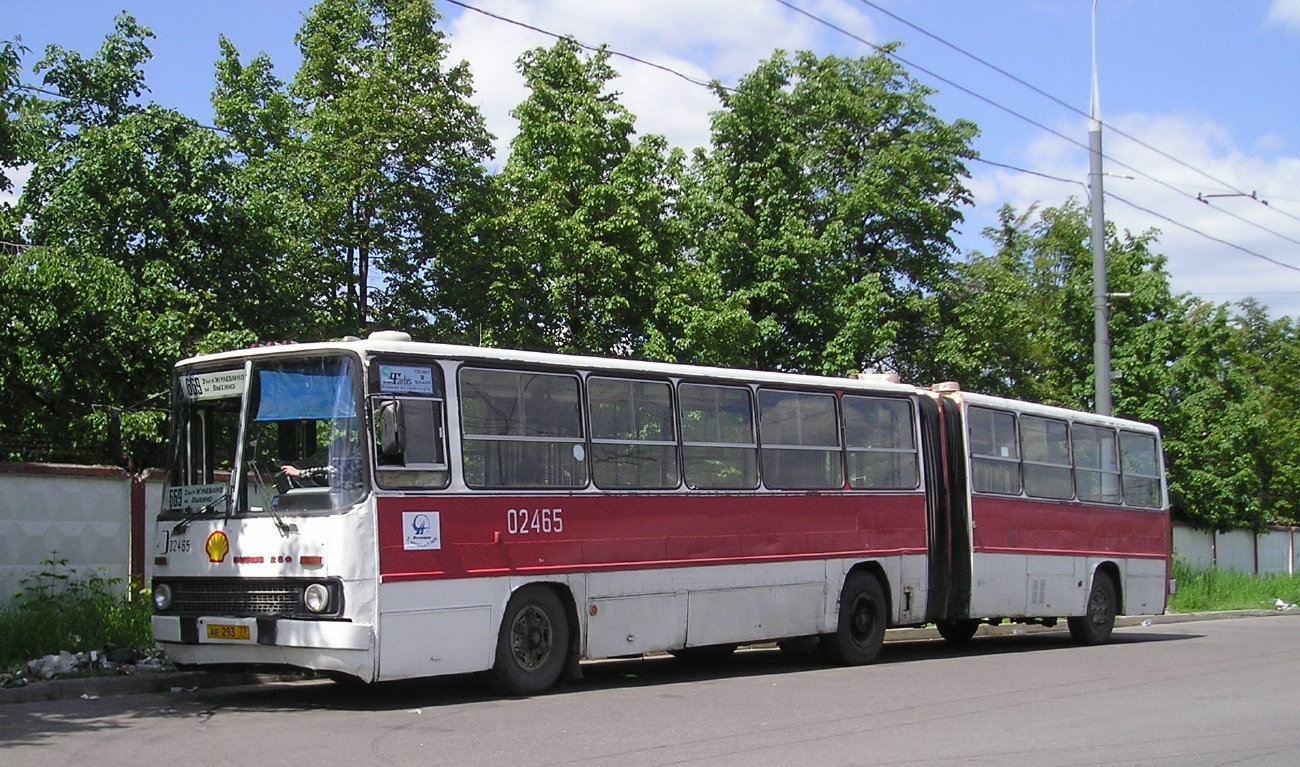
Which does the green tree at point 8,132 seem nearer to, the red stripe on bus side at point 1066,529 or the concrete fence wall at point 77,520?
the concrete fence wall at point 77,520

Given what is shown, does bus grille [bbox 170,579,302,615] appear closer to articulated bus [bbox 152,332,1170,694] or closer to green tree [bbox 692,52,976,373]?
articulated bus [bbox 152,332,1170,694]

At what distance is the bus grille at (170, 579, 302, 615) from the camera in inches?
445

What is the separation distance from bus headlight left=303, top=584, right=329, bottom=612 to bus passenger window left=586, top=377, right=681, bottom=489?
3068 millimetres

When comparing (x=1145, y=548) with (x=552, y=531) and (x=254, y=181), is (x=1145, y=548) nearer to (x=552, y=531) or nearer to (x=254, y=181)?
(x=552, y=531)

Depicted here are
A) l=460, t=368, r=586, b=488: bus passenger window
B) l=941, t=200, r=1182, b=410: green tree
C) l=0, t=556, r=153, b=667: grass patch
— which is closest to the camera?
l=460, t=368, r=586, b=488: bus passenger window

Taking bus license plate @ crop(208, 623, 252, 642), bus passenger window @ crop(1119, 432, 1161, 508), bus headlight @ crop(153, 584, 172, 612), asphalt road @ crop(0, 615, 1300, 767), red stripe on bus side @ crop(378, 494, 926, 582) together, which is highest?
bus passenger window @ crop(1119, 432, 1161, 508)

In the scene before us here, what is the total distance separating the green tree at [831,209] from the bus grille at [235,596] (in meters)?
21.1

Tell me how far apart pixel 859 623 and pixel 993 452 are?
3514 mm

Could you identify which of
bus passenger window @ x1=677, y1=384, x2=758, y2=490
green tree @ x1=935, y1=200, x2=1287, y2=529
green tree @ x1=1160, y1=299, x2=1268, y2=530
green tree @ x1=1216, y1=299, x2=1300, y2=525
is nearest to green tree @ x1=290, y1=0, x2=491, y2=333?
bus passenger window @ x1=677, y1=384, x2=758, y2=490

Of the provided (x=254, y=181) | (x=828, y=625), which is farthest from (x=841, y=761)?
(x=254, y=181)

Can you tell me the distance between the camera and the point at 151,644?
555 inches

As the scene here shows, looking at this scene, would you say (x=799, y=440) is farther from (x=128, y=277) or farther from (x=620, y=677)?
(x=128, y=277)

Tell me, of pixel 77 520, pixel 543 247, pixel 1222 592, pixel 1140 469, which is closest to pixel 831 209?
pixel 543 247

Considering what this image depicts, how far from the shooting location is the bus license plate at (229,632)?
11359 millimetres
